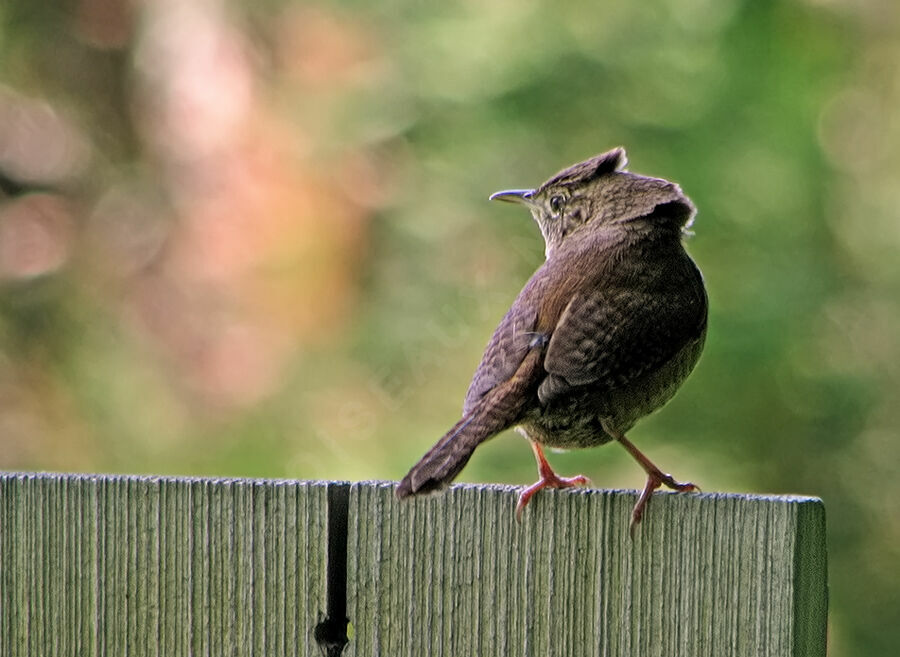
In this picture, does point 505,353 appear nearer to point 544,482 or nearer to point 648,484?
point 544,482

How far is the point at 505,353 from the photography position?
304cm

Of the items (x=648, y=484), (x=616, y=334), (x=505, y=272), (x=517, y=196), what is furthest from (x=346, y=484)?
(x=505, y=272)

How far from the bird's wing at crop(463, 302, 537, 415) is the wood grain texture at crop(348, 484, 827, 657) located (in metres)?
0.72

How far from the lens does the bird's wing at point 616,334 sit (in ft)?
9.76

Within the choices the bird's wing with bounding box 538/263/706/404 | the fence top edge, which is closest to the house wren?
the bird's wing with bounding box 538/263/706/404

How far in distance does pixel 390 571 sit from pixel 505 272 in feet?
9.73

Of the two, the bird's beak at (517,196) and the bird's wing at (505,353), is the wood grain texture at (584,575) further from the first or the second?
the bird's beak at (517,196)

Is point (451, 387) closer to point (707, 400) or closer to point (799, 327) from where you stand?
point (707, 400)

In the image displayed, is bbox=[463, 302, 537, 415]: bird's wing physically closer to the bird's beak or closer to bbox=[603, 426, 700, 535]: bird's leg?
bbox=[603, 426, 700, 535]: bird's leg

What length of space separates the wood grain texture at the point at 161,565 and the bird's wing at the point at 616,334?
0.92 metres

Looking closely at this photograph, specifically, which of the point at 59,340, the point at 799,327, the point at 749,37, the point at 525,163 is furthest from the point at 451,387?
the point at 59,340

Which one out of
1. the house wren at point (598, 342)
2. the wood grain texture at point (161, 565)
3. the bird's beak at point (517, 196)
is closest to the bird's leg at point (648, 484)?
the house wren at point (598, 342)

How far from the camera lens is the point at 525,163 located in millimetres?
4938

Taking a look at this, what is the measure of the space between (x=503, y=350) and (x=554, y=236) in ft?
3.45
